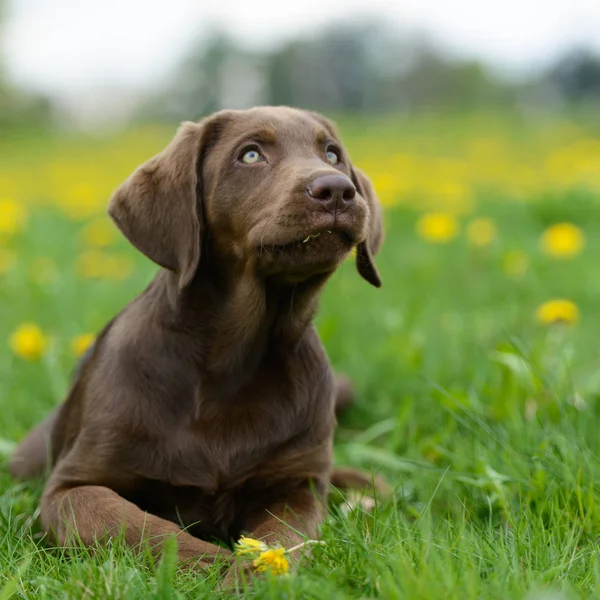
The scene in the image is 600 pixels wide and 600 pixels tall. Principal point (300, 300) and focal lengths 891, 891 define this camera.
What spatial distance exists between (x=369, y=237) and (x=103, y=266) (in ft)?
11.8

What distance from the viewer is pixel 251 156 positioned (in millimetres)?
2922

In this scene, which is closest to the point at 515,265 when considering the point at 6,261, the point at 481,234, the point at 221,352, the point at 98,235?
the point at 481,234

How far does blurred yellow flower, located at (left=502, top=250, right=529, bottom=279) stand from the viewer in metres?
5.50

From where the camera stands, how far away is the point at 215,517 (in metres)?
2.82

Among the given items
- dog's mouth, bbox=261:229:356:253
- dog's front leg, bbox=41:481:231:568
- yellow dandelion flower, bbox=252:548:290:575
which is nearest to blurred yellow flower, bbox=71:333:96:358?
dog's front leg, bbox=41:481:231:568

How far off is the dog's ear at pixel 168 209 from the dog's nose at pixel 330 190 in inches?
17.5

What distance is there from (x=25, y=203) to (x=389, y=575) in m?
8.84

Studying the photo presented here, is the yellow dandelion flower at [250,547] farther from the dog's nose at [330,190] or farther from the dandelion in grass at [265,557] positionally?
the dog's nose at [330,190]

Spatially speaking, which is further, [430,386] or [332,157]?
[430,386]

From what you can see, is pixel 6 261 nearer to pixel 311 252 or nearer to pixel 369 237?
pixel 369 237

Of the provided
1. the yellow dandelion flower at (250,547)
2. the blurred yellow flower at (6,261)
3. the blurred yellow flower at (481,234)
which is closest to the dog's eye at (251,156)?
the yellow dandelion flower at (250,547)

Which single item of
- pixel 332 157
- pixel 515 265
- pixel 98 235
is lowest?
pixel 98 235

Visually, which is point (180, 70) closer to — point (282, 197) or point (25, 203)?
point (25, 203)

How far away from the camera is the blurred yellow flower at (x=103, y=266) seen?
612cm
